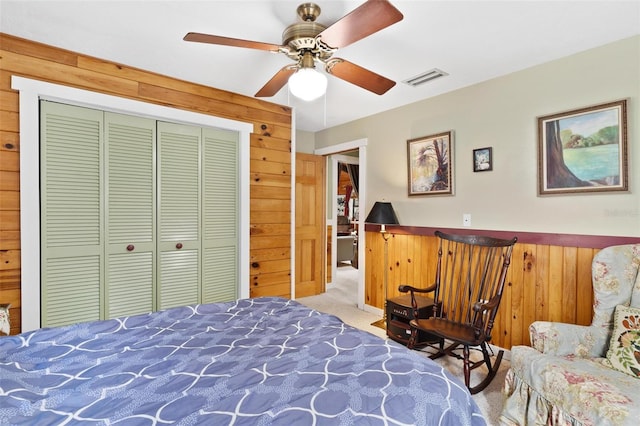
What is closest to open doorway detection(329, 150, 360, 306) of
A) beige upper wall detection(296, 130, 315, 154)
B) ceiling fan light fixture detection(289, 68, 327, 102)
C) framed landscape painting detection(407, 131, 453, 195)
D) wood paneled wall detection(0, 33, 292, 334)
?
Answer: beige upper wall detection(296, 130, 315, 154)

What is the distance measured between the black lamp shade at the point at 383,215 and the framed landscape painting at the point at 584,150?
1371 mm

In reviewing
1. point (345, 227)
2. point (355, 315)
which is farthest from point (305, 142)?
point (345, 227)

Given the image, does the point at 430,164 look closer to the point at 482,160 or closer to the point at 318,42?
the point at 482,160

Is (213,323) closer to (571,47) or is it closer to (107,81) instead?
(107,81)

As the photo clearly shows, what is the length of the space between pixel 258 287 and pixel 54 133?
7.27ft

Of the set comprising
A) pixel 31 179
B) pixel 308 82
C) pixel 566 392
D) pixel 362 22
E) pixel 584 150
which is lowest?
pixel 566 392

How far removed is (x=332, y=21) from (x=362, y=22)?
65 centimetres

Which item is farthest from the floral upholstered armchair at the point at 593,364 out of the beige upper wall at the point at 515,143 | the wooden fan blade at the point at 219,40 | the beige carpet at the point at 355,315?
the wooden fan blade at the point at 219,40

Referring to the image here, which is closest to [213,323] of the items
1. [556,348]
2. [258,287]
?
[258,287]

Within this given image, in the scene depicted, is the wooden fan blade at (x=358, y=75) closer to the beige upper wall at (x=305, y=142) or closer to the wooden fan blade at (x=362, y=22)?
the wooden fan blade at (x=362, y=22)

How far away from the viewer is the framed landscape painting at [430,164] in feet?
10.4

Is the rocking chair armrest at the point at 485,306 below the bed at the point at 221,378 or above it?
below

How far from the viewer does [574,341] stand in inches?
77.4

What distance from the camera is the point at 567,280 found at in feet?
7.94
